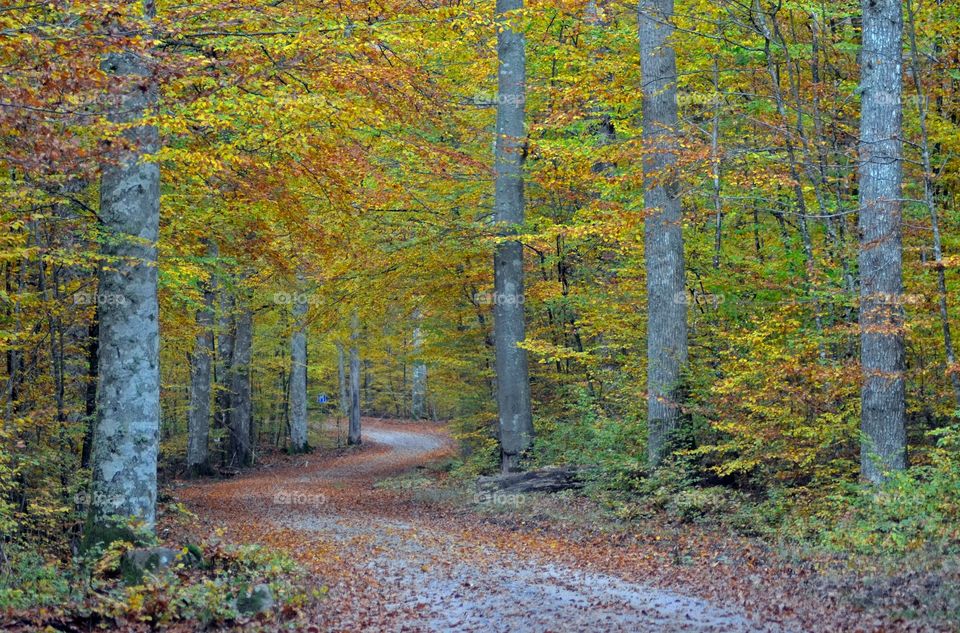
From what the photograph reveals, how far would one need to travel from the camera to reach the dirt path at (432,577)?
7.42 m

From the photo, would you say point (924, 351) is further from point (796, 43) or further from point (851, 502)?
point (796, 43)

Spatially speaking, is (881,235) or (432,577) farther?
(881,235)

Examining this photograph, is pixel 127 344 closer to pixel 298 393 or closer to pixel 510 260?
pixel 510 260

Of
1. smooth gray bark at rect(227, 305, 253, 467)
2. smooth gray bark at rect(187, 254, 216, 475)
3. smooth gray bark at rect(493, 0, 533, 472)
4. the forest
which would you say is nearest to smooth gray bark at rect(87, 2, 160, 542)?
the forest

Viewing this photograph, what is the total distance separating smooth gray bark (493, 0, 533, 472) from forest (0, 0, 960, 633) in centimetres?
7

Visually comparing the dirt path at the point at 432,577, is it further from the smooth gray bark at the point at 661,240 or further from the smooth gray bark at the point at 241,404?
the smooth gray bark at the point at 241,404

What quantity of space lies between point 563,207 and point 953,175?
9063 millimetres

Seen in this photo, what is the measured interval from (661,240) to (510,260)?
12.8ft

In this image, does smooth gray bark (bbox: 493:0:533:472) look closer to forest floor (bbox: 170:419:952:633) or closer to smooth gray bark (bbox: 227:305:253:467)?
forest floor (bbox: 170:419:952:633)

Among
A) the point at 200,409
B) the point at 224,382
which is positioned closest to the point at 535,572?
the point at 200,409

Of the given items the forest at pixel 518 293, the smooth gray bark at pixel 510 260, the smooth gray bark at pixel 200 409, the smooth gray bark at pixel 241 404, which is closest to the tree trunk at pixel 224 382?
the smooth gray bark at pixel 241 404

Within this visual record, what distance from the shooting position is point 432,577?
31.5ft

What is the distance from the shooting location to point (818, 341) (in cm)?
1179

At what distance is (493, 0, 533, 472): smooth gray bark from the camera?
17266mm
